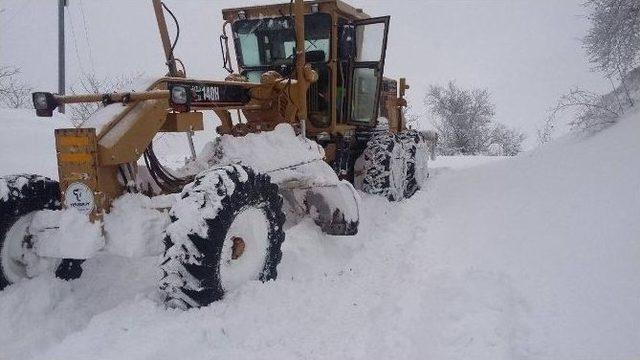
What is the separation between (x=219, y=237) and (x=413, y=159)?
490 cm

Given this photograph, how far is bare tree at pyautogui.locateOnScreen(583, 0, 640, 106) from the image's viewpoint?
25.0ft

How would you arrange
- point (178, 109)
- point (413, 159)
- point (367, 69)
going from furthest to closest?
point (413, 159)
point (367, 69)
point (178, 109)

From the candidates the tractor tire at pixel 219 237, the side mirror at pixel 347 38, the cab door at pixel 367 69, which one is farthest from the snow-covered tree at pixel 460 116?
the tractor tire at pixel 219 237

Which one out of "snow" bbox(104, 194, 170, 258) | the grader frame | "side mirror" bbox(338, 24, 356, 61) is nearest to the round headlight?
the grader frame

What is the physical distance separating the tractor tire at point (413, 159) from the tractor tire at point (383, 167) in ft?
1.27

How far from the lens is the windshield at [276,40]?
619cm

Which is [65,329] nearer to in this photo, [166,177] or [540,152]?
[166,177]

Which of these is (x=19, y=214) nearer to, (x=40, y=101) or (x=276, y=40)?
(x=40, y=101)

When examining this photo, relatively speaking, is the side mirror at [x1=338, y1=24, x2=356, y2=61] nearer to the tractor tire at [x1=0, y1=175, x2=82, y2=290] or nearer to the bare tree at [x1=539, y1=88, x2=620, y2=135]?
the bare tree at [x1=539, y1=88, x2=620, y2=135]

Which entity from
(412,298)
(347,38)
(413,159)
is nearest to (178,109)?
(412,298)

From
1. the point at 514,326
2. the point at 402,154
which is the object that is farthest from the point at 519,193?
the point at 514,326

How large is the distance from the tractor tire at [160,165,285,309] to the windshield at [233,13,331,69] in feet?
10.1

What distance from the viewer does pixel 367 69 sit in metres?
6.87

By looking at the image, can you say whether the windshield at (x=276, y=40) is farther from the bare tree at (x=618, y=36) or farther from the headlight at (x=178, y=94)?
the bare tree at (x=618, y=36)
